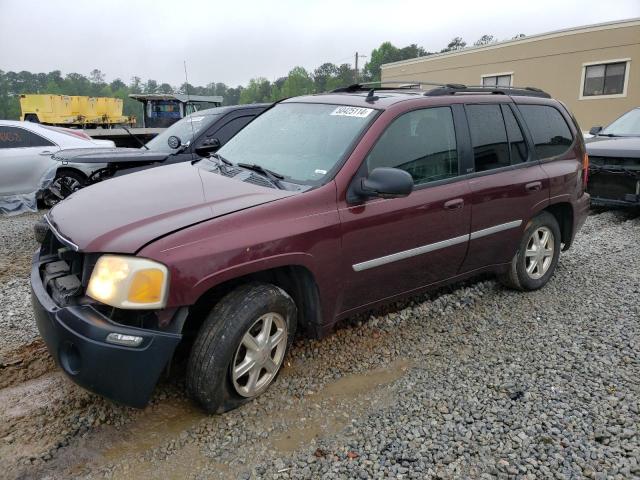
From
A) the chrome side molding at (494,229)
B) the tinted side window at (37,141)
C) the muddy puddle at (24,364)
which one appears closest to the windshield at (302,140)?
the chrome side molding at (494,229)

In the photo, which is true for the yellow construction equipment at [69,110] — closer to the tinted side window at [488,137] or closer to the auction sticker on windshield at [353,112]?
the auction sticker on windshield at [353,112]

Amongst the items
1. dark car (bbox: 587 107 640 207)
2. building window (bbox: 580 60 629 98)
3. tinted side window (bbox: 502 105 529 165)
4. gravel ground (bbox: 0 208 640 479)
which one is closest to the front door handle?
tinted side window (bbox: 502 105 529 165)

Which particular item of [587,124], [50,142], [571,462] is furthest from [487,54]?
[571,462]

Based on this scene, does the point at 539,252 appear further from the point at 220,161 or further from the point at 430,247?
the point at 220,161

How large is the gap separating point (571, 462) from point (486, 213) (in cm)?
193

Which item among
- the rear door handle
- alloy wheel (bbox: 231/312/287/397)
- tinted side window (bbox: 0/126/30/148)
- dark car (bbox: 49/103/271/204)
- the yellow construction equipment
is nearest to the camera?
alloy wheel (bbox: 231/312/287/397)

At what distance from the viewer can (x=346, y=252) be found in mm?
3082

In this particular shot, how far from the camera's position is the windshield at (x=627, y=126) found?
28.3ft

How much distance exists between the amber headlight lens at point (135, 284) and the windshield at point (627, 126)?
8.74m

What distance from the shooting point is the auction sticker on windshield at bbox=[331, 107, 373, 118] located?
342cm

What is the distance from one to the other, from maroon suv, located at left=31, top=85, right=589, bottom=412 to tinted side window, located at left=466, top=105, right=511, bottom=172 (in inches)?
A: 0.5

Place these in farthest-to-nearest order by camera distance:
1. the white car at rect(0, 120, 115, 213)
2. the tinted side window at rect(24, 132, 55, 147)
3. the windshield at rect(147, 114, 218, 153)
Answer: the tinted side window at rect(24, 132, 55, 147)
the white car at rect(0, 120, 115, 213)
the windshield at rect(147, 114, 218, 153)

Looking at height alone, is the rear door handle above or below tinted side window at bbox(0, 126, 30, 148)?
below

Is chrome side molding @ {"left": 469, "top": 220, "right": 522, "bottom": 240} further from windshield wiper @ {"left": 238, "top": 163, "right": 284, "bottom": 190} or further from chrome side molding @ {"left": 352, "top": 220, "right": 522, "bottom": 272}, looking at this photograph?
windshield wiper @ {"left": 238, "top": 163, "right": 284, "bottom": 190}
